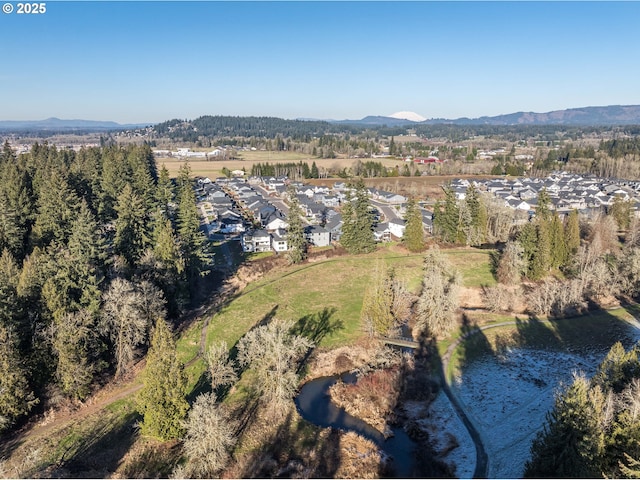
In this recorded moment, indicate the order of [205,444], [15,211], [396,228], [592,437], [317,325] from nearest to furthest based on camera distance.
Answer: [592,437]
[205,444]
[317,325]
[15,211]
[396,228]

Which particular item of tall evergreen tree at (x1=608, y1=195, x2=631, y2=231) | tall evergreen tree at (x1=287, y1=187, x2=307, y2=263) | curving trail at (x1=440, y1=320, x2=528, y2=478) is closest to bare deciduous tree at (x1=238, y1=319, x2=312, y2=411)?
curving trail at (x1=440, y1=320, x2=528, y2=478)

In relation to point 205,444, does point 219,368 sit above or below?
above

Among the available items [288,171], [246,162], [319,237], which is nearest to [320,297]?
[319,237]

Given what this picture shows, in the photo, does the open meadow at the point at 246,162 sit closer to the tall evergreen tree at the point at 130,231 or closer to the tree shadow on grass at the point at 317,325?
the tall evergreen tree at the point at 130,231

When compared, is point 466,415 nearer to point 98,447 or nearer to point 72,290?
point 98,447

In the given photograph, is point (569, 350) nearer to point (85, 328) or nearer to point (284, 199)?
point (85, 328)

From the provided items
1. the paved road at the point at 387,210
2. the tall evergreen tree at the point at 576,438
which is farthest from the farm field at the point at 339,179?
the tall evergreen tree at the point at 576,438

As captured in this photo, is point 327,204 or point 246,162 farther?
point 246,162

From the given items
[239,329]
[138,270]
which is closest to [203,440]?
[239,329]
